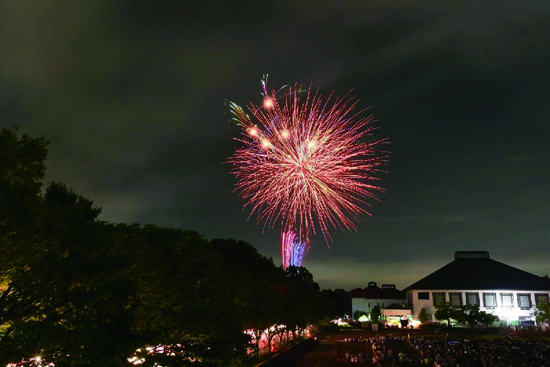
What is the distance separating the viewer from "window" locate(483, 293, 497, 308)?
412ft

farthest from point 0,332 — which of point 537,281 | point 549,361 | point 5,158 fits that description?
point 537,281

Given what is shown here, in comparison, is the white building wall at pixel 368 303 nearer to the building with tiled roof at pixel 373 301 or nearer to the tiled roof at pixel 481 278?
the building with tiled roof at pixel 373 301

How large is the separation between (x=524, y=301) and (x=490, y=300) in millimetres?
8310

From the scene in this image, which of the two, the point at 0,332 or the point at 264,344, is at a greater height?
the point at 0,332

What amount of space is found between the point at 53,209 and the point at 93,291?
273 cm

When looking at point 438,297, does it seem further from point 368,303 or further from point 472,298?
point 368,303

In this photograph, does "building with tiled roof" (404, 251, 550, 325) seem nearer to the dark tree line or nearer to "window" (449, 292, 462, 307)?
"window" (449, 292, 462, 307)

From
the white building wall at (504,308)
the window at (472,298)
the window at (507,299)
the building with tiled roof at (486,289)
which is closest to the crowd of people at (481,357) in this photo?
the white building wall at (504,308)

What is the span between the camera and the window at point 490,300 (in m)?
126

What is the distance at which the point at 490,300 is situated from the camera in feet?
415

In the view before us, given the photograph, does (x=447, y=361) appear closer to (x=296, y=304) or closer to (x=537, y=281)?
(x=296, y=304)

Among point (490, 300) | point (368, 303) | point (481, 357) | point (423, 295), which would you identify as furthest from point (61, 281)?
point (368, 303)

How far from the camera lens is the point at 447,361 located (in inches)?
1672

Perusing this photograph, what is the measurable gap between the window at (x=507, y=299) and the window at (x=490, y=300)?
170 cm
